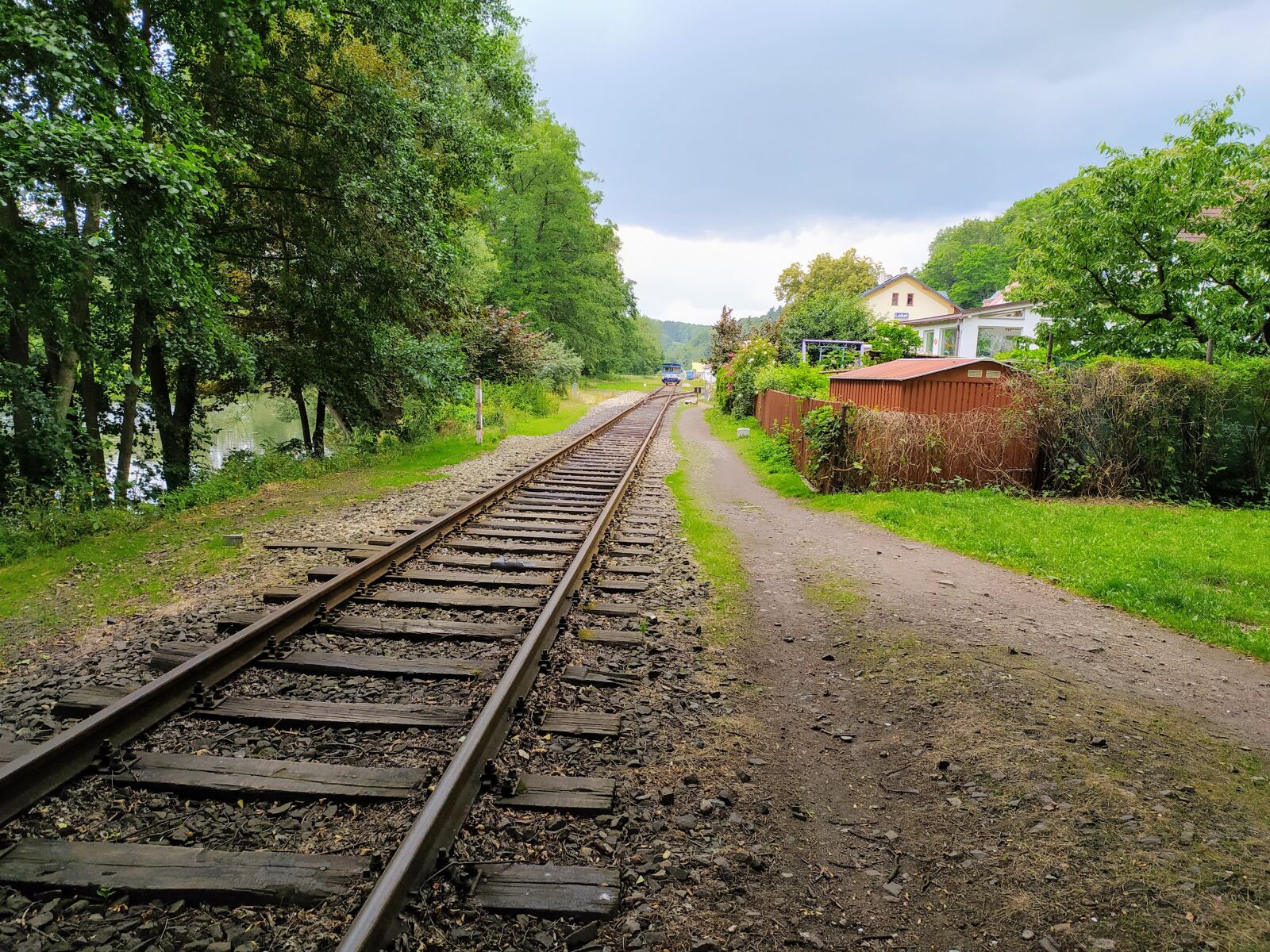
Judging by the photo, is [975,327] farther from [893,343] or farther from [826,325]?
[893,343]

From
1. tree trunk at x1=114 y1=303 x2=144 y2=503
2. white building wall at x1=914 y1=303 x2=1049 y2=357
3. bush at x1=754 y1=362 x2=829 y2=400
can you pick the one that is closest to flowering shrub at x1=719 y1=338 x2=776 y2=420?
bush at x1=754 y1=362 x2=829 y2=400

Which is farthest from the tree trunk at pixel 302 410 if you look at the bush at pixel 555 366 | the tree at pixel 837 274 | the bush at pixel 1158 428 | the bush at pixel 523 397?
the tree at pixel 837 274

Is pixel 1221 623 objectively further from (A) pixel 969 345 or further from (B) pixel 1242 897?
(A) pixel 969 345

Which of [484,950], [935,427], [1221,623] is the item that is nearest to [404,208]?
[935,427]

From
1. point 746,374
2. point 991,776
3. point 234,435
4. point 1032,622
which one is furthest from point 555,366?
point 991,776

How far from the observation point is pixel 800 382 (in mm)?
18188

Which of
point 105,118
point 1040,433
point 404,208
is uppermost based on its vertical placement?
point 404,208

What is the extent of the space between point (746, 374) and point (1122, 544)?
1898cm

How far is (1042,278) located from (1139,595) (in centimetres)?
1347

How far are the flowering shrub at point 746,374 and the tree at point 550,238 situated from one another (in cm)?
1200

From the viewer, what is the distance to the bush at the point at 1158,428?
10.8 meters

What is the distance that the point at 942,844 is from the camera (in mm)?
2711

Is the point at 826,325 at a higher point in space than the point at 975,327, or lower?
lower

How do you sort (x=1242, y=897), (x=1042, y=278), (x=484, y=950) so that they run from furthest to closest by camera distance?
(x=1042, y=278) < (x=1242, y=897) < (x=484, y=950)
